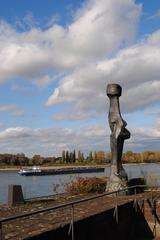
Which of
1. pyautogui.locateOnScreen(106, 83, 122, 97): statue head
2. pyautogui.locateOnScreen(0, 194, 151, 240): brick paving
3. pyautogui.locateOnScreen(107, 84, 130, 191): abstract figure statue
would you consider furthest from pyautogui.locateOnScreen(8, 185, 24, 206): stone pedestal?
pyautogui.locateOnScreen(106, 83, 122, 97): statue head

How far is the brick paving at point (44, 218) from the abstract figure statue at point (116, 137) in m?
2.15

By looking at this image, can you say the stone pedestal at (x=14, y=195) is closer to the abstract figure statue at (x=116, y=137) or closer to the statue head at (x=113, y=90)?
the abstract figure statue at (x=116, y=137)

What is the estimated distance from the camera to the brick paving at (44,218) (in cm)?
1056

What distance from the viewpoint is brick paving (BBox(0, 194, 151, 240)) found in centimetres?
1056

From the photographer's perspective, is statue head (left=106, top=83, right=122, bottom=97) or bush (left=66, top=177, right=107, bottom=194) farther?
bush (left=66, top=177, right=107, bottom=194)

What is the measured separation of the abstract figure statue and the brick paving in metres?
2.15

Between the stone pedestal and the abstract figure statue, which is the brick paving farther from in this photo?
the abstract figure statue

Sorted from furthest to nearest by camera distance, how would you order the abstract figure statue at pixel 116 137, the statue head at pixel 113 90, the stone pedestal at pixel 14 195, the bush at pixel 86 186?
the bush at pixel 86 186 < the statue head at pixel 113 90 < the abstract figure statue at pixel 116 137 < the stone pedestal at pixel 14 195

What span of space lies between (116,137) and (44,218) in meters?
8.22

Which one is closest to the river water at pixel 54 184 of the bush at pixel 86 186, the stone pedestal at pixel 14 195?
the bush at pixel 86 186

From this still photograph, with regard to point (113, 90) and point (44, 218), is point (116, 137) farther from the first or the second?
point (44, 218)

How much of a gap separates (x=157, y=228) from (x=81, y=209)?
3926 millimetres

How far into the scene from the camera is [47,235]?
1051 cm

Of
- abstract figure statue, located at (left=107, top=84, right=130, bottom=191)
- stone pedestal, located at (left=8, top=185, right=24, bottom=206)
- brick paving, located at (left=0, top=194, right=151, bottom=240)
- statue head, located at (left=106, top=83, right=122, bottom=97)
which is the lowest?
brick paving, located at (left=0, top=194, right=151, bottom=240)
